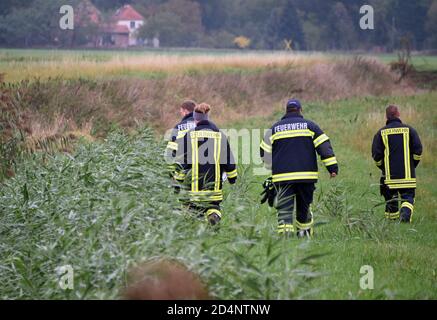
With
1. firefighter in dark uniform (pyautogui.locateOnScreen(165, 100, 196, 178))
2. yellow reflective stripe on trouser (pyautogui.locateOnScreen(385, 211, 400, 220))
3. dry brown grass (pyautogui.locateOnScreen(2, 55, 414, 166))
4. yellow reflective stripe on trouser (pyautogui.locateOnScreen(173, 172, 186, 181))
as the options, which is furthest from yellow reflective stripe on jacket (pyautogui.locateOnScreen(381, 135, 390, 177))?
dry brown grass (pyautogui.locateOnScreen(2, 55, 414, 166))

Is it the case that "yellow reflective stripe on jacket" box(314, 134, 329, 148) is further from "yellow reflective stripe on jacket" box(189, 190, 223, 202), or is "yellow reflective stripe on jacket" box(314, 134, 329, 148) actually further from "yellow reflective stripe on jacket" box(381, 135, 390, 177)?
"yellow reflective stripe on jacket" box(381, 135, 390, 177)

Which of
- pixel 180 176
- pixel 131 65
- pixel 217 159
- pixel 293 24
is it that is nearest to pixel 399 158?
pixel 217 159

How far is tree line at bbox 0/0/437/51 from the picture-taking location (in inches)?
3095

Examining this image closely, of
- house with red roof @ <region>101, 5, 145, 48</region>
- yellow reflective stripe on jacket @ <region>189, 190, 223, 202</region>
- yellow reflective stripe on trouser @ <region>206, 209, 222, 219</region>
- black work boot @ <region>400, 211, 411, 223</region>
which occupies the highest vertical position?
house with red roof @ <region>101, 5, 145, 48</region>

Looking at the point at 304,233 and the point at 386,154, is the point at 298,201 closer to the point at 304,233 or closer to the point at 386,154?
the point at 304,233

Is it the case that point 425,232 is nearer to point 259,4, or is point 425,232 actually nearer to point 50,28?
point 50,28

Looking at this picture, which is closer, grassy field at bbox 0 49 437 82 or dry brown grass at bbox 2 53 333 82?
dry brown grass at bbox 2 53 333 82

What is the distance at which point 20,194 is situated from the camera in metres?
11.5

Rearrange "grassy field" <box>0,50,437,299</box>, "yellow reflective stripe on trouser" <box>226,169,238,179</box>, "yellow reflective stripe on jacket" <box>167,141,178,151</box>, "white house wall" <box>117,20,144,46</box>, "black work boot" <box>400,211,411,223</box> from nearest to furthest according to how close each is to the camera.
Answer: "grassy field" <box>0,50,437,299</box>, "yellow reflective stripe on trouser" <box>226,169,238,179</box>, "yellow reflective stripe on jacket" <box>167,141,178,151</box>, "black work boot" <box>400,211,411,223</box>, "white house wall" <box>117,20,144,46</box>

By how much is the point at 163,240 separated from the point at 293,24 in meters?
77.1

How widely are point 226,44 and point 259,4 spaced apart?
11575 millimetres

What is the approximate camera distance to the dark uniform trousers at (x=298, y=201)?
448 inches

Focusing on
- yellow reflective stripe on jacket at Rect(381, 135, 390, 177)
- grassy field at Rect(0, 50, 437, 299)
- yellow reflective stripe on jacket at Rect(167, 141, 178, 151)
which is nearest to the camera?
grassy field at Rect(0, 50, 437, 299)

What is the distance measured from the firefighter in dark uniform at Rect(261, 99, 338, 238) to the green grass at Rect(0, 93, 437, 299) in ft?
1.12
